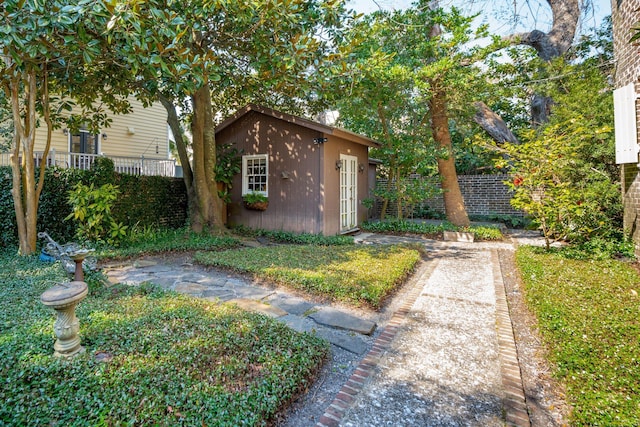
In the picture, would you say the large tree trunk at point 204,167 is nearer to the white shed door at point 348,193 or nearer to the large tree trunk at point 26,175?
the large tree trunk at point 26,175

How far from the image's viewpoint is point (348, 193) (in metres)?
8.91

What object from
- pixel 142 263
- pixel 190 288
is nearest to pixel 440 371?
pixel 190 288

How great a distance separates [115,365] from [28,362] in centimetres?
48

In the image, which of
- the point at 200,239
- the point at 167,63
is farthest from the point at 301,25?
the point at 200,239

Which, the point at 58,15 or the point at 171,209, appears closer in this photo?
the point at 58,15

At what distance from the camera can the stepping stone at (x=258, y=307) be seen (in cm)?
334

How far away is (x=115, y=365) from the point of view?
1.92 metres

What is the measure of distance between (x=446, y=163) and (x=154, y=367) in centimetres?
868

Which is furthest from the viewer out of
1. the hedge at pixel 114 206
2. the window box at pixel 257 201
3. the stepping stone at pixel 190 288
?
the window box at pixel 257 201

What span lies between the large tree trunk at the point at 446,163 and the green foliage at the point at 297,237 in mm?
3317

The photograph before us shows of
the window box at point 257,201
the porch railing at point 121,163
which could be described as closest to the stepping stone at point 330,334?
the window box at point 257,201

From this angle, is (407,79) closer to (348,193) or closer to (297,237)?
(348,193)

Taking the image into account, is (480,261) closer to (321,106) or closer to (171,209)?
(321,106)

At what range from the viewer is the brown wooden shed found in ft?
25.1
